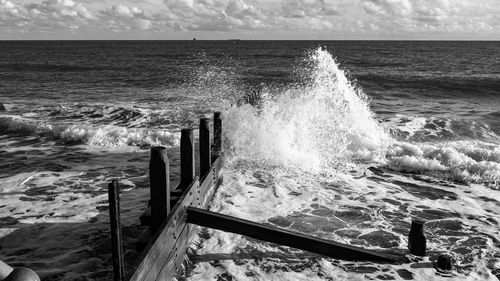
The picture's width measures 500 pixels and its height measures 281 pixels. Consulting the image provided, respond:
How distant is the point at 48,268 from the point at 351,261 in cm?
410

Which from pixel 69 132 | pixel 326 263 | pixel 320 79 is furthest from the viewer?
pixel 320 79

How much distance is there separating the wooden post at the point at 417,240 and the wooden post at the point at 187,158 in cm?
329

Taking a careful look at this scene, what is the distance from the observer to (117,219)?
3730 millimetres

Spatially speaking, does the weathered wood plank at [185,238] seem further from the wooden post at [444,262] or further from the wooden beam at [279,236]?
the wooden post at [444,262]

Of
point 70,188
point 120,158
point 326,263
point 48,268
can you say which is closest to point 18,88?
point 120,158

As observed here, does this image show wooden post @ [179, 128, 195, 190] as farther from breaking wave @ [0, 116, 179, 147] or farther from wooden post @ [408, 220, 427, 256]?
breaking wave @ [0, 116, 179, 147]

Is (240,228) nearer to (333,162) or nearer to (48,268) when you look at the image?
(48,268)

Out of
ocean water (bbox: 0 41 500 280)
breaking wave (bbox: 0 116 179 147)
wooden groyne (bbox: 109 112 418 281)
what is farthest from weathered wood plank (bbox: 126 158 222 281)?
breaking wave (bbox: 0 116 179 147)

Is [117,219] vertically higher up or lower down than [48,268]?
higher up

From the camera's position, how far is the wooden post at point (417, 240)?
604 centimetres

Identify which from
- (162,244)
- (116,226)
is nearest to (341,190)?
(162,244)

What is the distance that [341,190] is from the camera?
9.34 m

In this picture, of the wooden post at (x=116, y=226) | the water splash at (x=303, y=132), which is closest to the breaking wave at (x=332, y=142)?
the water splash at (x=303, y=132)

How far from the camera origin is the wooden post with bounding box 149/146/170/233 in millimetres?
5082
